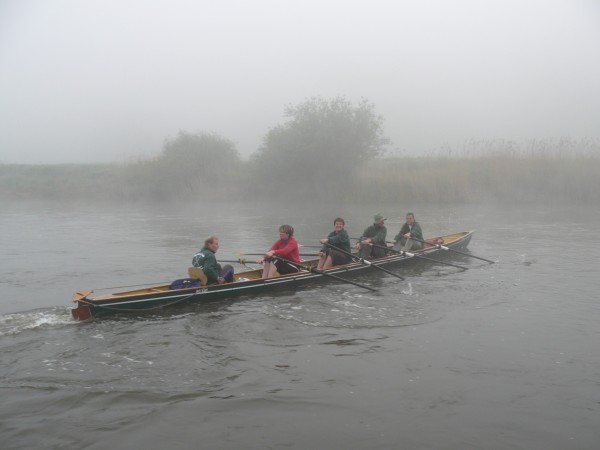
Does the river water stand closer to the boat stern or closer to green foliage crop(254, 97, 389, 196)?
the boat stern

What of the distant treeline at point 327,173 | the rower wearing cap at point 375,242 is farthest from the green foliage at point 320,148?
the rower wearing cap at point 375,242

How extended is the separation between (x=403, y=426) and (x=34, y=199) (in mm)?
46248

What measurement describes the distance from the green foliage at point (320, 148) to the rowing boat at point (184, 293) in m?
Answer: 25.2

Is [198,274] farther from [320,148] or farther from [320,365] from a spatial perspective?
[320,148]

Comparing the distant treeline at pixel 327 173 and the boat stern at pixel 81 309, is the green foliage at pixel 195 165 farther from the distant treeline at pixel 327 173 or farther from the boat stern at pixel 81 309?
the boat stern at pixel 81 309

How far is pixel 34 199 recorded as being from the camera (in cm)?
4456

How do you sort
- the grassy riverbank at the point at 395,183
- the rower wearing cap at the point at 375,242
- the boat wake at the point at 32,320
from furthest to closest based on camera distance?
the grassy riverbank at the point at 395,183 < the rower wearing cap at the point at 375,242 < the boat wake at the point at 32,320

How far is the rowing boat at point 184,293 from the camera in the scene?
323 inches

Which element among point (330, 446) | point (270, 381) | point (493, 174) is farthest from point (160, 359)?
point (493, 174)

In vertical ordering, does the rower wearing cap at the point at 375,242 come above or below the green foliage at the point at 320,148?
below

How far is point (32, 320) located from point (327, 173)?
30596mm

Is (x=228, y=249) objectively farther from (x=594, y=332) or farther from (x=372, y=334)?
(x=594, y=332)

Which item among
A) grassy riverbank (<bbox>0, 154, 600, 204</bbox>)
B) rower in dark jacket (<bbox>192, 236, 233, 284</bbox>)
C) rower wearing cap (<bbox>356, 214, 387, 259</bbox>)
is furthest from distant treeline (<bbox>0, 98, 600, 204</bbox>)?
rower in dark jacket (<bbox>192, 236, 233, 284</bbox>)

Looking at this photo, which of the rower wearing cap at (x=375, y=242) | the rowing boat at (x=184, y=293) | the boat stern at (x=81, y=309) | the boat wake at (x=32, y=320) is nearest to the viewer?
the boat wake at (x=32, y=320)
